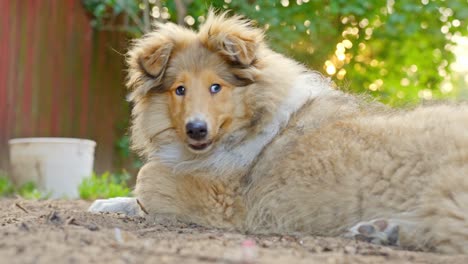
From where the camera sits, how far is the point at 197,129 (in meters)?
5.34

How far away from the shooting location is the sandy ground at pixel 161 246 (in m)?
3.62

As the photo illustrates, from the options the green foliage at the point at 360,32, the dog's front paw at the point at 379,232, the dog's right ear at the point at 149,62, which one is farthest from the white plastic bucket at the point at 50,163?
the dog's front paw at the point at 379,232

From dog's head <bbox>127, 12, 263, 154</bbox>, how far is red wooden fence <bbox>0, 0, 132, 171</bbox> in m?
5.52

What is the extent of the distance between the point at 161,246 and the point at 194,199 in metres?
1.27

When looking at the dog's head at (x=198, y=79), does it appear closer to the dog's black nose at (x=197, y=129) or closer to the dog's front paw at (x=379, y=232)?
the dog's black nose at (x=197, y=129)

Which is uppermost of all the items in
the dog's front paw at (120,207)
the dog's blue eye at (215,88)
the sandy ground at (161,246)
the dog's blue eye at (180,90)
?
the dog's blue eye at (215,88)

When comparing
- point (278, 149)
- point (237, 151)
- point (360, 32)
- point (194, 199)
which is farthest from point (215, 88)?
point (360, 32)

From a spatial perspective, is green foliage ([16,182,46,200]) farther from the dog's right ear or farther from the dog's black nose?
the dog's black nose

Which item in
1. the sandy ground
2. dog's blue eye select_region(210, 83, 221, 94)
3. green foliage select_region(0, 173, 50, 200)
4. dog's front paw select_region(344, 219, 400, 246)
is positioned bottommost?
green foliage select_region(0, 173, 50, 200)

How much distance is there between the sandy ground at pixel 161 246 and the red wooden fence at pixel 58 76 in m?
6.27

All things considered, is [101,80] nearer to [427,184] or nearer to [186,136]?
[186,136]

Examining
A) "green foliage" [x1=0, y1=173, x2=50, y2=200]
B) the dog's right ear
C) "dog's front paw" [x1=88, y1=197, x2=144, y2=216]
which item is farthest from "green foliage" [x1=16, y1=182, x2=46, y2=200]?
the dog's right ear

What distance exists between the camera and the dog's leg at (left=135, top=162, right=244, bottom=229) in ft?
17.3

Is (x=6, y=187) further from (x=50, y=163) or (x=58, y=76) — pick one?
(x=58, y=76)
